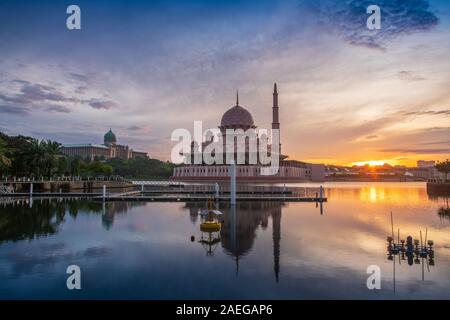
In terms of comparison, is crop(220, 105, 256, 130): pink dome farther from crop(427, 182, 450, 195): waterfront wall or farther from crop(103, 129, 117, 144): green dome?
crop(103, 129, 117, 144): green dome

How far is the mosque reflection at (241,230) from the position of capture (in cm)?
1855

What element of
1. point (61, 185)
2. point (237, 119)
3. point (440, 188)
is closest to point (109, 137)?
point (237, 119)

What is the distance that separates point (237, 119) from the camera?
103m

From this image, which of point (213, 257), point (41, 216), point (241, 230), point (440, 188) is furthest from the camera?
point (440, 188)

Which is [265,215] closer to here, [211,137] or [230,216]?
[230,216]

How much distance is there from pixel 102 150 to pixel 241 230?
15399 cm

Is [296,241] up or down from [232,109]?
down

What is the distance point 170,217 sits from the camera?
31.2m

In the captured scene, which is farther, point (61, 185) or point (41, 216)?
point (61, 185)

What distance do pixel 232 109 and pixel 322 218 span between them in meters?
77.5

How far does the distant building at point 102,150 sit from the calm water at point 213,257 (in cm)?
13351

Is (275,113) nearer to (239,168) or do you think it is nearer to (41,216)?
(239,168)
